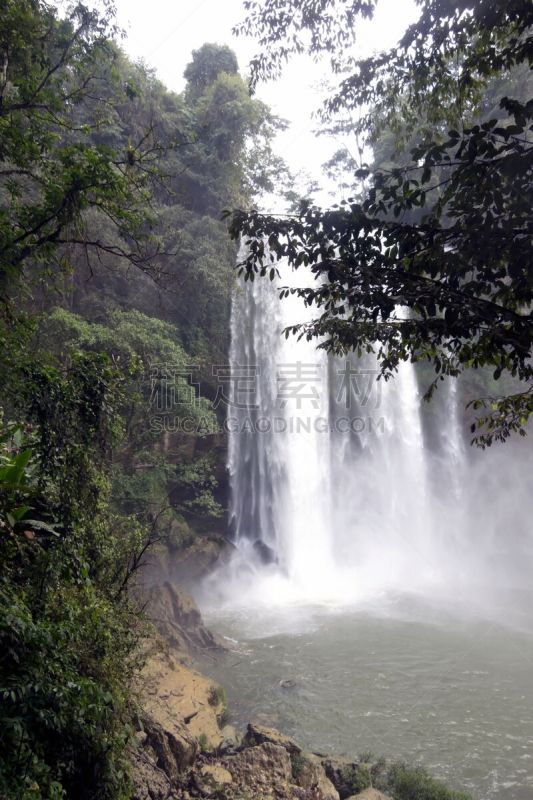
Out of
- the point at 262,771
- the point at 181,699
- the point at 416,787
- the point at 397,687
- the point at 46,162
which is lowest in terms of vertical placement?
the point at 397,687

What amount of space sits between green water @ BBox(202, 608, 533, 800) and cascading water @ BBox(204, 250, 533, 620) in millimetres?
2958

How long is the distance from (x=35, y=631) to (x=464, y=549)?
17928mm

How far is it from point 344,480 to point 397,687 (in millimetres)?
9526

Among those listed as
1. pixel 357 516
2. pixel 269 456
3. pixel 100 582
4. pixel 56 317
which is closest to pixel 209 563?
pixel 269 456

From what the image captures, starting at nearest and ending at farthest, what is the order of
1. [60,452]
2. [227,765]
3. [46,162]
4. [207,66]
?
[46,162] < [60,452] < [227,765] < [207,66]

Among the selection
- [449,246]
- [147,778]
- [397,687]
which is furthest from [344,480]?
→ [449,246]

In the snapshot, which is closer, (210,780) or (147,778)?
(147,778)

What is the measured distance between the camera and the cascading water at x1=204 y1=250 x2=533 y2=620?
54.4 feet

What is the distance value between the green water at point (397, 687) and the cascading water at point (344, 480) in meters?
2.96

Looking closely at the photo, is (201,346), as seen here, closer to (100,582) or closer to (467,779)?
(100,582)

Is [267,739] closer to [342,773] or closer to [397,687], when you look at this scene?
[342,773]

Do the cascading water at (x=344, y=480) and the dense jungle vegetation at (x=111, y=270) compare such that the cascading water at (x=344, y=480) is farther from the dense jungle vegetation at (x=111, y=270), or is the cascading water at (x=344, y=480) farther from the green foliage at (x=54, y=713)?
the green foliage at (x=54, y=713)

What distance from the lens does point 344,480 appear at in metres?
18.5

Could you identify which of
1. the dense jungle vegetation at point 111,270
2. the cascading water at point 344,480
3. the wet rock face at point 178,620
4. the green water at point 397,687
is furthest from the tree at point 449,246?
the cascading water at point 344,480
